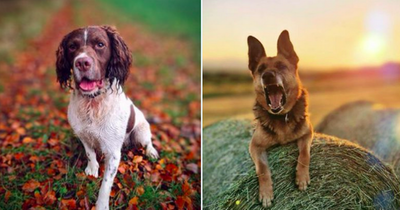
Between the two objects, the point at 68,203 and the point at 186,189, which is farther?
the point at 186,189

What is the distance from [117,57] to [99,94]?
314mm

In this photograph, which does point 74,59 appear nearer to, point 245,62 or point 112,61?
point 112,61

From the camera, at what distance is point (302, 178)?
155 inches

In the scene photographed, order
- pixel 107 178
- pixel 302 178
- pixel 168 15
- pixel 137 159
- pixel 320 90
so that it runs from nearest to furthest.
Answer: pixel 302 178 → pixel 107 178 → pixel 137 159 → pixel 168 15 → pixel 320 90

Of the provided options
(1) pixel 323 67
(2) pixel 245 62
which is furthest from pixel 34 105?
(1) pixel 323 67

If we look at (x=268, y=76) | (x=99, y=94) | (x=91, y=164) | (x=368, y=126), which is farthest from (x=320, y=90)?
(x=91, y=164)

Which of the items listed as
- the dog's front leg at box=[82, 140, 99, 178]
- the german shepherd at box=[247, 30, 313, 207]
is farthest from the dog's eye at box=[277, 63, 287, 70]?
the dog's front leg at box=[82, 140, 99, 178]

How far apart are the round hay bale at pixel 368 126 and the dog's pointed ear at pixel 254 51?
0.93 m

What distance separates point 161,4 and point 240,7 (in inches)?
26.9

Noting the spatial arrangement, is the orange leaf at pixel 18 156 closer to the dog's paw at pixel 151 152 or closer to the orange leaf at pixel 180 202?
the dog's paw at pixel 151 152

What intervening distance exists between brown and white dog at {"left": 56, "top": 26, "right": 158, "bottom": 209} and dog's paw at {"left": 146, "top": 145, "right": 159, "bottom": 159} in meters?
0.19

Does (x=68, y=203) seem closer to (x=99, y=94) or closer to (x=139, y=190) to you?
(x=139, y=190)

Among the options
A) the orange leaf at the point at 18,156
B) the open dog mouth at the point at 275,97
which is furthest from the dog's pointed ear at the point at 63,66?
the open dog mouth at the point at 275,97

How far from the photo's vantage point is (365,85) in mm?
4863
